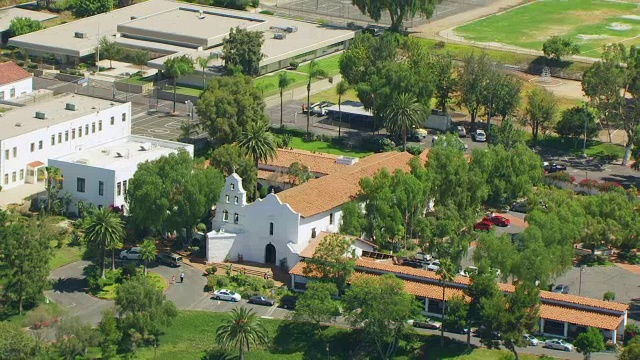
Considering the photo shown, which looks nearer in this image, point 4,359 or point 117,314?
point 4,359

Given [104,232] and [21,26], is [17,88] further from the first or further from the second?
[104,232]

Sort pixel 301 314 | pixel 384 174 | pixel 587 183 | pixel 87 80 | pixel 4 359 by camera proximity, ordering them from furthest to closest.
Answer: pixel 87 80
pixel 587 183
pixel 384 174
pixel 301 314
pixel 4 359

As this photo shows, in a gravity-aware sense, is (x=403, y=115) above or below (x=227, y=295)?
above

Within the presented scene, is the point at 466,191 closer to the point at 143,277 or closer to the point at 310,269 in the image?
the point at 310,269

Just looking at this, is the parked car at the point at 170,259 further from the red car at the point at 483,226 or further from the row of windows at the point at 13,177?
the red car at the point at 483,226

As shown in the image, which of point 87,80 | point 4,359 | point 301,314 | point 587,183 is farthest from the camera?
point 87,80

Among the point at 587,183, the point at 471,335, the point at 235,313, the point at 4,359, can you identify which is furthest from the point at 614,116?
the point at 4,359

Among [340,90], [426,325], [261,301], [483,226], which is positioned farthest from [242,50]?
[426,325]

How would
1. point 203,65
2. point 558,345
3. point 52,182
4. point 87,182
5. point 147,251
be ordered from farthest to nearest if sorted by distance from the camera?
1. point 203,65
2. point 52,182
3. point 87,182
4. point 147,251
5. point 558,345
